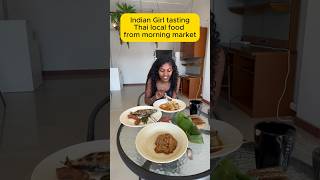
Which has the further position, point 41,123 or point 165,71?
point 41,123

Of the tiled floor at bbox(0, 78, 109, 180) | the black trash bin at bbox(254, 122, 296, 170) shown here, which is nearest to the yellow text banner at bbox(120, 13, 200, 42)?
the black trash bin at bbox(254, 122, 296, 170)

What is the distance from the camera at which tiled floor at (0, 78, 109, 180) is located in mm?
1299

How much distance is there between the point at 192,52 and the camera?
19 centimetres

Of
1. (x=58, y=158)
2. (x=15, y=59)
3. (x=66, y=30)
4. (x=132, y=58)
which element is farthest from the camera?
(x=66, y=30)

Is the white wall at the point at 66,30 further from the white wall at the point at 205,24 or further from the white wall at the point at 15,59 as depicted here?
the white wall at the point at 205,24

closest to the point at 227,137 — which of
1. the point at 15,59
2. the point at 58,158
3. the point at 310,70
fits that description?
the point at 58,158

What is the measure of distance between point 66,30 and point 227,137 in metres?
3.21

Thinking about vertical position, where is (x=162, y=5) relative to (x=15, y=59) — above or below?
above

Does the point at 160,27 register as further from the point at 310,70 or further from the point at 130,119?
the point at 310,70

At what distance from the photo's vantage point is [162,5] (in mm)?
183

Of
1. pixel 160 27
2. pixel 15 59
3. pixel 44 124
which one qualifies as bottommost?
pixel 44 124

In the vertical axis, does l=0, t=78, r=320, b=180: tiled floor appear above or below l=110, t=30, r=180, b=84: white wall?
below

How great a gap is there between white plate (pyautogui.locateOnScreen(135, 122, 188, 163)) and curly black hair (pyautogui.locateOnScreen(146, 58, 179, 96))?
0.02 meters

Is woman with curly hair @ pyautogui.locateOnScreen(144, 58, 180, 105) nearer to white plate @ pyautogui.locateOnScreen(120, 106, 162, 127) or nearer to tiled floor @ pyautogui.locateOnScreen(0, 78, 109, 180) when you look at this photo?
white plate @ pyautogui.locateOnScreen(120, 106, 162, 127)
